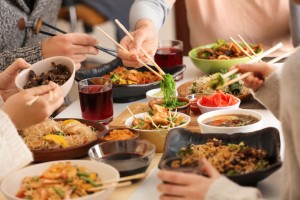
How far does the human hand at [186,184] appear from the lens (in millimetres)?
1190

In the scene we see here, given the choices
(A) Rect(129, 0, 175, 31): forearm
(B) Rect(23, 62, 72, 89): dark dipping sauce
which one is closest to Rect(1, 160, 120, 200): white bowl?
(B) Rect(23, 62, 72, 89): dark dipping sauce

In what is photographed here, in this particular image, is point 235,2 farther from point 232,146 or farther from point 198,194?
point 198,194

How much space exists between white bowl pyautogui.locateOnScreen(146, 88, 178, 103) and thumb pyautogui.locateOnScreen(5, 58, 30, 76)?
43 cm

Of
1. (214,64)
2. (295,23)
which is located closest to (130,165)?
(214,64)

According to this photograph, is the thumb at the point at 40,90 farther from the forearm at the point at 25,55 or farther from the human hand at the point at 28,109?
the forearm at the point at 25,55

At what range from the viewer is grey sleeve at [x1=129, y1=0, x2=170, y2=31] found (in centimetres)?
252

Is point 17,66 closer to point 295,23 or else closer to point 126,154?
point 126,154

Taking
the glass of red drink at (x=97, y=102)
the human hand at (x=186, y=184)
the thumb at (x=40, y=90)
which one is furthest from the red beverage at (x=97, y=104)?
the human hand at (x=186, y=184)

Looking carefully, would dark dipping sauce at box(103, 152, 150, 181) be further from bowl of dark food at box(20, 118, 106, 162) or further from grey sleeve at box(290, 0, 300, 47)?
grey sleeve at box(290, 0, 300, 47)

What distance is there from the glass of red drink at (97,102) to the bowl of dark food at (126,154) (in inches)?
15.7

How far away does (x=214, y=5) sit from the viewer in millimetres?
2941

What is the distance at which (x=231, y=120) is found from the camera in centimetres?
168

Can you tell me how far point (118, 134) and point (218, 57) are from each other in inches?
33.6

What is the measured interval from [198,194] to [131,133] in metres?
0.46
